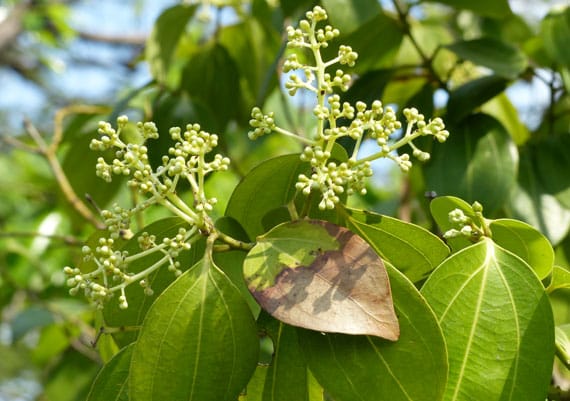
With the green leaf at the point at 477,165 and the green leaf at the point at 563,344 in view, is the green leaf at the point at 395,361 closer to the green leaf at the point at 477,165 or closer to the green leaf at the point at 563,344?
the green leaf at the point at 563,344

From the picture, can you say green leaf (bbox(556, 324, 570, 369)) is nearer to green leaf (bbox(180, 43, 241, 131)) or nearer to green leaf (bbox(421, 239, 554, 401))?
green leaf (bbox(421, 239, 554, 401))

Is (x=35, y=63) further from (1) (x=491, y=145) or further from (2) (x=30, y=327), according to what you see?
(1) (x=491, y=145)

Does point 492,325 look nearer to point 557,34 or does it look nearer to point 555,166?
point 555,166

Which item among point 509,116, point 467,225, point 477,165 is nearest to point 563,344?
point 467,225

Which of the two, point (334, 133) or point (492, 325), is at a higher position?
point (334, 133)

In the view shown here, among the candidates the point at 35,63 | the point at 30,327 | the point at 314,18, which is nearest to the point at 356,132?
the point at 314,18

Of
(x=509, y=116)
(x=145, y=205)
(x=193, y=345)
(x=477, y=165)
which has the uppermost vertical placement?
(x=145, y=205)

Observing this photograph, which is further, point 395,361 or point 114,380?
point 114,380

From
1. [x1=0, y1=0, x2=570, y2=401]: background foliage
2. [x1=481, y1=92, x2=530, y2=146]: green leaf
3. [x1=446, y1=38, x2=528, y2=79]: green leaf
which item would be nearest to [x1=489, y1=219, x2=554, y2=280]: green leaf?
[x1=0, y1=0, x2=570, y2=401]: background foliage
